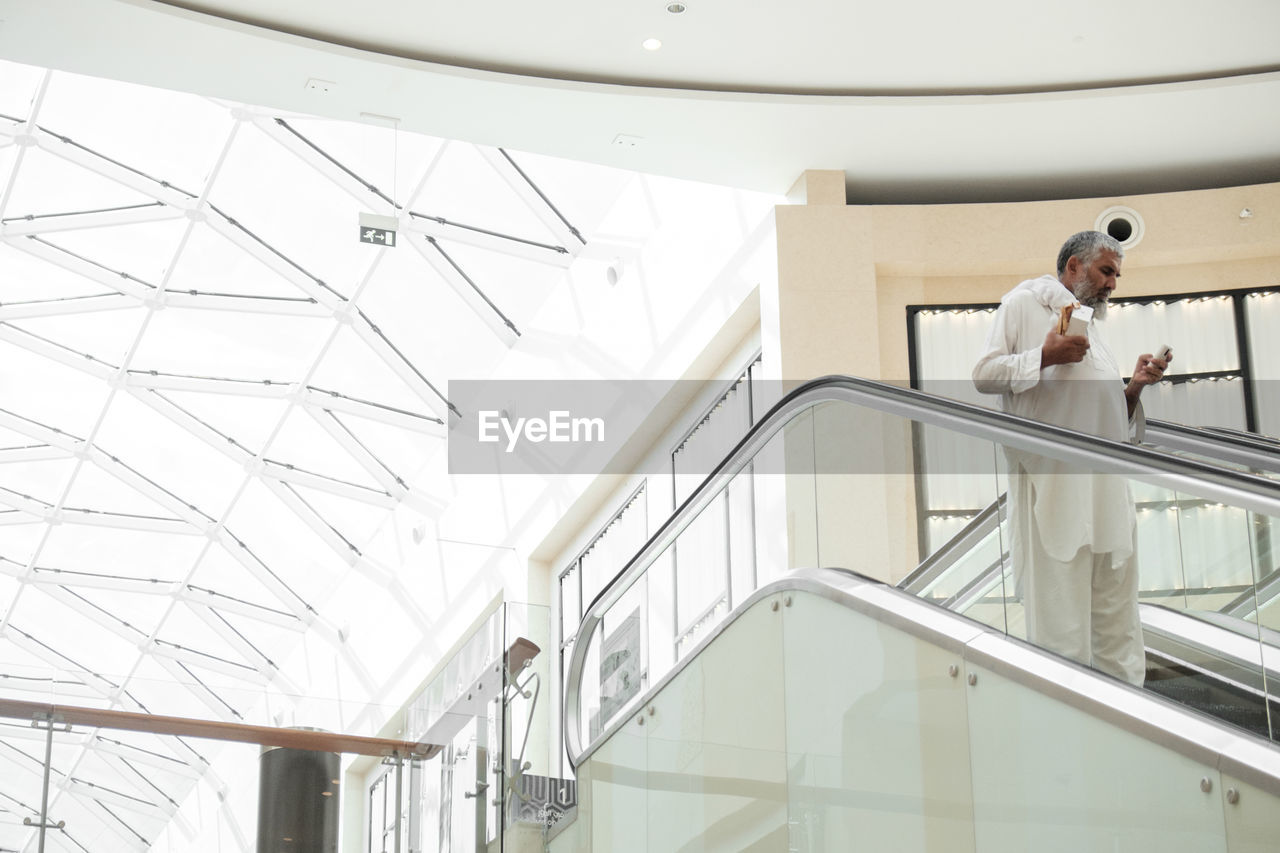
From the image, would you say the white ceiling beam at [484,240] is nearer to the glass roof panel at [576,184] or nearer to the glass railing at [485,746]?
the glass roof panel at [576,184]

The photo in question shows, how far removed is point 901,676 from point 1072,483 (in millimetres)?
1095

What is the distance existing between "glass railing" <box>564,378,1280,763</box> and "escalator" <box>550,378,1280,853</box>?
1 centimetres

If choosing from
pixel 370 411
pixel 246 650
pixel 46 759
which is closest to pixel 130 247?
pixel 370 411

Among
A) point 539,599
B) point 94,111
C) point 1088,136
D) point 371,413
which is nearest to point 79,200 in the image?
point 94,111

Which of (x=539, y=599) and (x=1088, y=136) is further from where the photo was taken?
(x=539, y=599)

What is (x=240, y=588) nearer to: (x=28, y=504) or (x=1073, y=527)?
(x=28, y=504)

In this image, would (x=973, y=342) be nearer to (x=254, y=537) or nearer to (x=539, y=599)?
(x=539, y=599)

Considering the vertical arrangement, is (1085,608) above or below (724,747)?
above

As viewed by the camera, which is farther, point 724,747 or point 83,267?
point 83,267

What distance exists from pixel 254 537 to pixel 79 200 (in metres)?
8.19

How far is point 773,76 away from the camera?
1183cm

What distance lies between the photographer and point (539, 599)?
61.8ft

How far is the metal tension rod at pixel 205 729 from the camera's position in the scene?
23.8 feet

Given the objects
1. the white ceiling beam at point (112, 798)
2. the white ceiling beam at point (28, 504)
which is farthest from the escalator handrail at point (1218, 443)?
the white ceiling beam at point (28, 504)
